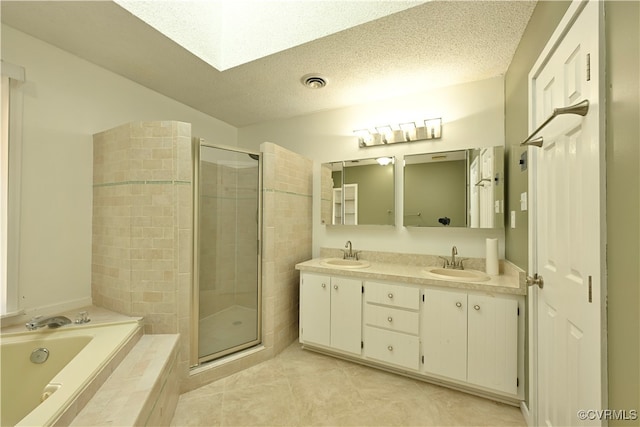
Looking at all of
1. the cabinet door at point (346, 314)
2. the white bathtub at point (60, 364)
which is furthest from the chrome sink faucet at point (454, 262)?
the white bathtub at point (60, 364)

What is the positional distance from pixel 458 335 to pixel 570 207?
1.20 metres

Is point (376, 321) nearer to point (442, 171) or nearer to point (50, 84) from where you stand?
point (442, 171)

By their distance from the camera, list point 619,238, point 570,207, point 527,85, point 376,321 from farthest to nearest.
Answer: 1. point 376,321
2. point 527,85
3. point 570,207
4. point 619,238

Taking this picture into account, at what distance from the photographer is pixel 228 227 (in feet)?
7.73

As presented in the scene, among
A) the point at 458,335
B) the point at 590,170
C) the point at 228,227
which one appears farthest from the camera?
the point at 228,227

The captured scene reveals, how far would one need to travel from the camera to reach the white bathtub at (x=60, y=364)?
1126 millimetres

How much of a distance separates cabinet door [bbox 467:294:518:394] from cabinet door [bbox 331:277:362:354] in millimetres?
823

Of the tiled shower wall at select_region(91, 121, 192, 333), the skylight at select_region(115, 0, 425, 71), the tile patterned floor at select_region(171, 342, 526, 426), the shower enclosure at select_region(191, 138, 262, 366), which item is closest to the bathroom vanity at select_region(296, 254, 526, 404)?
the tile patterned floor at select_region(171, 342, 526, 426)

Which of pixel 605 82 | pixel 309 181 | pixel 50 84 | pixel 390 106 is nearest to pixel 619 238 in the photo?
pixel 605 82

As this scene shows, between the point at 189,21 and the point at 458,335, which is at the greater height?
the point at 189,21

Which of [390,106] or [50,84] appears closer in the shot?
[50,84]

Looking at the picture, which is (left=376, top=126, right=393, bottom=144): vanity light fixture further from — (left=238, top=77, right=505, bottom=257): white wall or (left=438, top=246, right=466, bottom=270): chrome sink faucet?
(left=438, top=246, right=466, bottom=270): chrome sink faucet

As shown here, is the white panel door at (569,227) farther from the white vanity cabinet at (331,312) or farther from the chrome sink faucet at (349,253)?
the chrome sink faucet at (349,253)

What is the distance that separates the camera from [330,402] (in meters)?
1.79
